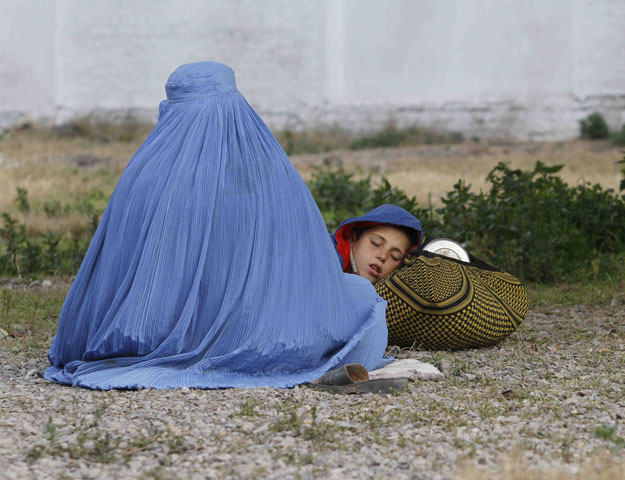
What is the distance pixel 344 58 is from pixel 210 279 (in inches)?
506

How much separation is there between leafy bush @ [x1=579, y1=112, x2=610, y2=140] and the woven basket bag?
11708mm

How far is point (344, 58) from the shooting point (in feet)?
52.4

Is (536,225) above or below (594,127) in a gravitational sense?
below

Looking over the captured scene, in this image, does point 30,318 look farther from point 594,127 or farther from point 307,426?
point 594,127

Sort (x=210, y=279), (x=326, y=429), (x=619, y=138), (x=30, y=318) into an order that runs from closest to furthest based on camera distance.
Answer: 1. (x=326, y=429)
2. (x=210, y=279)
3. (x=30, y=318)
4. (x=619, y=138)

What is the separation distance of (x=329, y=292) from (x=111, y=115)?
14.0m

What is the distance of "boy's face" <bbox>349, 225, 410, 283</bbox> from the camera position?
5020mm

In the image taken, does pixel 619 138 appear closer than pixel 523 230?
No

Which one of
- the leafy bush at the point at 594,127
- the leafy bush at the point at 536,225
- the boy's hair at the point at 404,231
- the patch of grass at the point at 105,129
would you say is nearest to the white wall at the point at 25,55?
the patch of grass at the point at 105,129

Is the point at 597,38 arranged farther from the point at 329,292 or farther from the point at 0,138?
the point at 329,292

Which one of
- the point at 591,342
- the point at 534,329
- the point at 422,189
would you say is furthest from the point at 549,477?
the point at 422,189

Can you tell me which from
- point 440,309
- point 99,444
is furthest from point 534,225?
point 99,444

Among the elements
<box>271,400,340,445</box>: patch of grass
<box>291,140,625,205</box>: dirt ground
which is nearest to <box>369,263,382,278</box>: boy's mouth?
<box>271,400,340,445</box>: patch of grass

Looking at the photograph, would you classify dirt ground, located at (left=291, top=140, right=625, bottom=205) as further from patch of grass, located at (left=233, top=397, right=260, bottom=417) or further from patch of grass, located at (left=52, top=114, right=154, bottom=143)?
patch of grass, located at (left=233, top=397, right=260, bottom=417)
